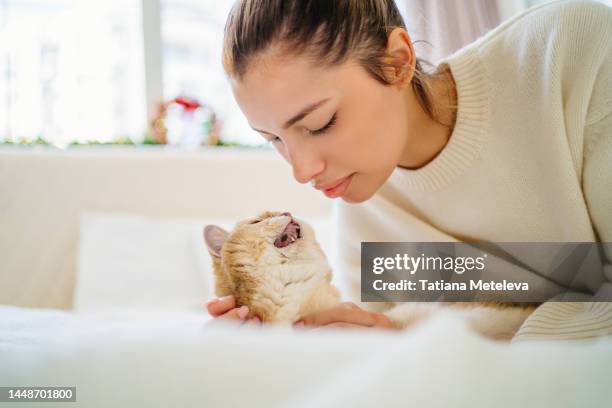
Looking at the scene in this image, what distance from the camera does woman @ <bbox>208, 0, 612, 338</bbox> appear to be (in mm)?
656

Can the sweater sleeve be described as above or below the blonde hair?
below

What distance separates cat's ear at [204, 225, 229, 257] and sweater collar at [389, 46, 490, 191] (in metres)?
0.38

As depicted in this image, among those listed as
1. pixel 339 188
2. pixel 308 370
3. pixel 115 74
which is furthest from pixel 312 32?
pixel 115 74

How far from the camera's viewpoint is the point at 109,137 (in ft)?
6.36

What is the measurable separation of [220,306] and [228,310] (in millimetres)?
→ 13

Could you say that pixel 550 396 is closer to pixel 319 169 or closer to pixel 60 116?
pixel 319 169

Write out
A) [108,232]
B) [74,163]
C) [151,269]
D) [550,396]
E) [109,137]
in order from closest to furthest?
1. [550,396]
2. [151,269]
3. [108,232]
4. [74,163]
5. [109,137]

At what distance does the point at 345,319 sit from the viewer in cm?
67

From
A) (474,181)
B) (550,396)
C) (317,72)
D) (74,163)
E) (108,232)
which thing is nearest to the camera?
(550,396)

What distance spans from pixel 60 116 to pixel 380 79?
5.46ft

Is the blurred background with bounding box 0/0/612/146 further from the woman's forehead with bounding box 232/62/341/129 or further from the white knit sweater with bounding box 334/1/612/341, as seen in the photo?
the woman's forehead with bounding box 232/62/341/129

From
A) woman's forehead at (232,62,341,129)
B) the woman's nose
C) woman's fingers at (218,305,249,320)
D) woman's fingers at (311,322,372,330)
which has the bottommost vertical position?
woman's fingers at (311,322,372,330)

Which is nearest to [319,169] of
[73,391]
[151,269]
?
[73,391]

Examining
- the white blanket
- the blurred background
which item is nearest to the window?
the blurred background
